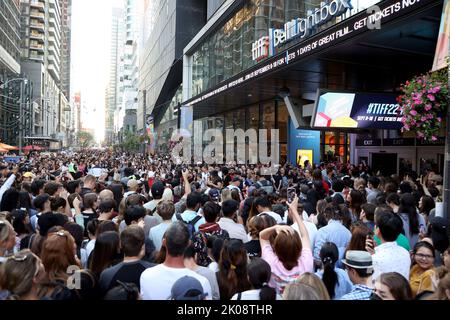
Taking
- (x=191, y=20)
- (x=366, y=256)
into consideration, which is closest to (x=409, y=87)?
(x=366, y=256)

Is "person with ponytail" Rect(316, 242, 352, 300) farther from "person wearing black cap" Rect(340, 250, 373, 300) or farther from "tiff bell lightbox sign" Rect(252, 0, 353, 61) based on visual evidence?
"tiff bell lightbox sign" Rect(252, 0, 353, 61)

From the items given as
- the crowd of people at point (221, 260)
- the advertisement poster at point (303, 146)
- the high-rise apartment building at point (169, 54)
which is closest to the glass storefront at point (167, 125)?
the high-rise apartment building at point (169, 54)

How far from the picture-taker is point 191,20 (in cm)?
4575

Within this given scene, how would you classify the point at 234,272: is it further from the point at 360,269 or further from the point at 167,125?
the point at 167,125

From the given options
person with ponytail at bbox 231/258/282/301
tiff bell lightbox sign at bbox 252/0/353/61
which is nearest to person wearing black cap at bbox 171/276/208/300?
person with ponytail at bbox 231/258/282/301

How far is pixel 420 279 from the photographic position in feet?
13.0

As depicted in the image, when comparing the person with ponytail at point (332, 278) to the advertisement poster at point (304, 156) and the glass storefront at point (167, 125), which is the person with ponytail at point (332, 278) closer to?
the advertisement poster at point (304, 156)

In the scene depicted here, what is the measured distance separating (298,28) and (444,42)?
378 inches

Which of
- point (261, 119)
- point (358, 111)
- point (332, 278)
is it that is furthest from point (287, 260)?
point (261, 119)

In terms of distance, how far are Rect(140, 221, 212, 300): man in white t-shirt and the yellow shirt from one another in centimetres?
222

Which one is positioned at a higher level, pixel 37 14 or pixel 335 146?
pixel 37 14

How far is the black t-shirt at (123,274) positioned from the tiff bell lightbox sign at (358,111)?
369 inches

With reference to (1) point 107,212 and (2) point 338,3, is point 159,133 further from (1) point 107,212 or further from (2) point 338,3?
(1) point 107,212
